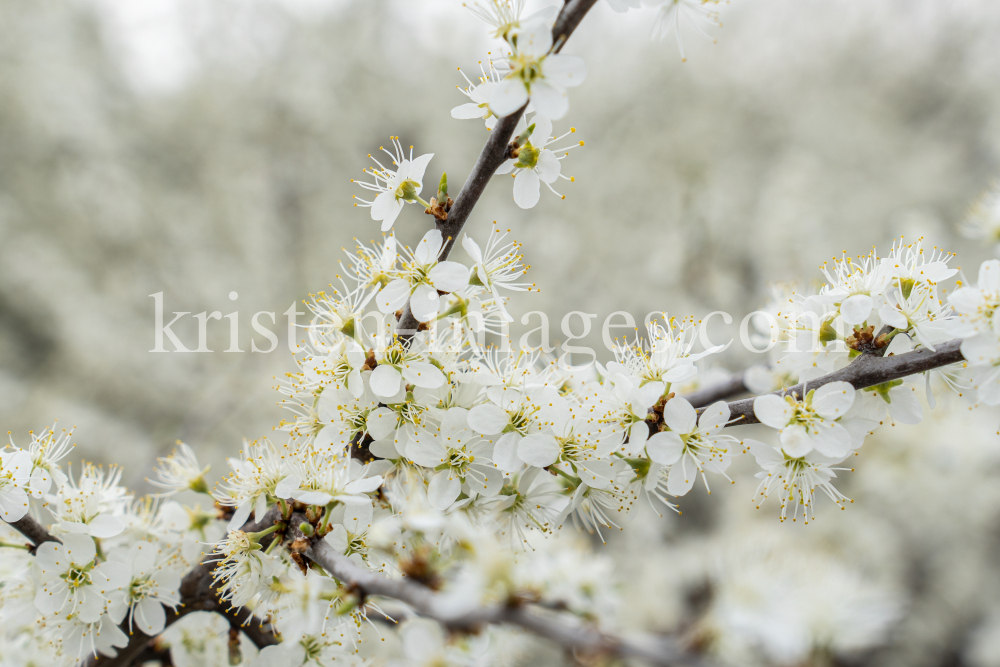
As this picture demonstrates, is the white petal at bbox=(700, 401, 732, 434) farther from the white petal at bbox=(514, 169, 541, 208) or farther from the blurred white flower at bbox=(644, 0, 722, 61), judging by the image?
the blurred white flower at bbox=(644, 0, 722, 61)

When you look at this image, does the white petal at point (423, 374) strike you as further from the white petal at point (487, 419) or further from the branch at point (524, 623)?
the branch at point (524, 623)

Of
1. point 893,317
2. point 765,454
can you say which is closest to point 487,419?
point 765,454

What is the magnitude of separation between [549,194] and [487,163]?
180 inches

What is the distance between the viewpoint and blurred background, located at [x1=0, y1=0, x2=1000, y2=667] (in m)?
4.35

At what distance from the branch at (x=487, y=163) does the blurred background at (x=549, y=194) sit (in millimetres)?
3284

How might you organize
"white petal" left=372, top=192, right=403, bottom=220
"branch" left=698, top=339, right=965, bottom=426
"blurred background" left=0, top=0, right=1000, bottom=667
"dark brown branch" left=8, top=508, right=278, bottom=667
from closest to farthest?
"branch" left=698, top=339, right=965, bottom=426
"white petal" left=372, top=192, right=403, bottom=220
"dark brown branch" left=8, top=508, right=278, bottom=667
"blurred background" left=0, top=0, right=1000, bottom=667

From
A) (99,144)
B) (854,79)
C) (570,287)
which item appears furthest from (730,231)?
(99,144)

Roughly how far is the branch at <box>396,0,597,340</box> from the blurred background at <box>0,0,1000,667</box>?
3.28m

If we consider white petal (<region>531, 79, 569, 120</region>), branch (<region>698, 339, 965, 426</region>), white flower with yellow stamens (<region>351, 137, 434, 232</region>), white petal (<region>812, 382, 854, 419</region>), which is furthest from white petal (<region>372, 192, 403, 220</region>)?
white petal (<region>812, 382, 854, 419</region>)

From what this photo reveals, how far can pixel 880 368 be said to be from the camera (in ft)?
3.14

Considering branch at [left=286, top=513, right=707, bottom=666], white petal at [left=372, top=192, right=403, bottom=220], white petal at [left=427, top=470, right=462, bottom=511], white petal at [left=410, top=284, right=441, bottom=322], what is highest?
white petal at [left=372, top=192, right=403, bottom=220]

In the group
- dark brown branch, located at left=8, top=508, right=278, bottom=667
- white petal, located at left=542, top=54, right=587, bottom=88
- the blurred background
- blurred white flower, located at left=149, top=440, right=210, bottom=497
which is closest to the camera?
white petal, located at left=542, top=54, right=587, bottom=88

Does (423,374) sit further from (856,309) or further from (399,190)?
(856,309)

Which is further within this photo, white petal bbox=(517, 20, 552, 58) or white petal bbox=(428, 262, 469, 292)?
white petal bbox=(428, 262, 469, 292)
